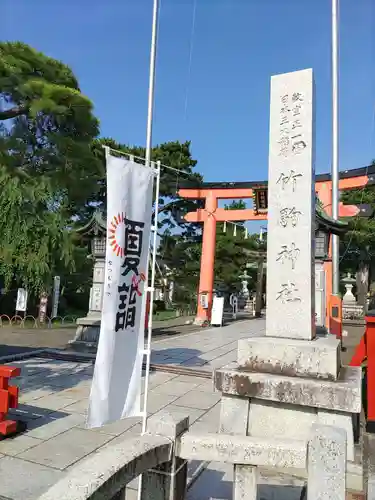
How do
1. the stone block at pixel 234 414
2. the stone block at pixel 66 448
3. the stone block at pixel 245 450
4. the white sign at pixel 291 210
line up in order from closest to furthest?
the stone block at pixel 245 450 < the stone block at pixel 234 414 < the stone block at pixel 66 448 < the white sign at pixel 291 210

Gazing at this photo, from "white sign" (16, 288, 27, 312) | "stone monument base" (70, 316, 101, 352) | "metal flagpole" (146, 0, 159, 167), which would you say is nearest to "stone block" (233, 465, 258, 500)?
"stone monument base" (70, 316, 101, 352)

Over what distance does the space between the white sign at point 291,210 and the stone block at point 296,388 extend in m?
0.62

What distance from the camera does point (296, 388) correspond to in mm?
3377

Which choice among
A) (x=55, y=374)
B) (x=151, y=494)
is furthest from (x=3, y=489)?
(x=55, y=374)

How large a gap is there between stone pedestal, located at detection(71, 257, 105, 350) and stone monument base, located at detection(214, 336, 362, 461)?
23.0 feet

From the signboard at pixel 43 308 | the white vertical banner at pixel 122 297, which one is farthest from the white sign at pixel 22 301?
the white vertical banner at pixel 122 297

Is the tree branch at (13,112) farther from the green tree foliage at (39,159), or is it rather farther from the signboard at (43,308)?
the signboard at (43,308)

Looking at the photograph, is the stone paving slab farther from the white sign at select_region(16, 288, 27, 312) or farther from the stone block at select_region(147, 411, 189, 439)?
the white sign at select_region(16, 288, 27, 312)

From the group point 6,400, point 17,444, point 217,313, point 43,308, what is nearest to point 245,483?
point 17,444

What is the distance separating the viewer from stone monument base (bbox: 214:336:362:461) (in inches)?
131

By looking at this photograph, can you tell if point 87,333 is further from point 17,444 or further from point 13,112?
point 17,444

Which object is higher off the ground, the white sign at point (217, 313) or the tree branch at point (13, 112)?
the tree branch at point (13, 112)

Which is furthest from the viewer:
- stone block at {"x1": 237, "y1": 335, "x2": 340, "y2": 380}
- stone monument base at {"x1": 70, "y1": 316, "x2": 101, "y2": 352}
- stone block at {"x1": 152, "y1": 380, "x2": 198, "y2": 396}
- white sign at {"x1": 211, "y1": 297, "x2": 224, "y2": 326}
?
white sign at {"x1": 211, "y1": 297, "x2": 224, "y2": 326}

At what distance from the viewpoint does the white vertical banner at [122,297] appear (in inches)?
126
